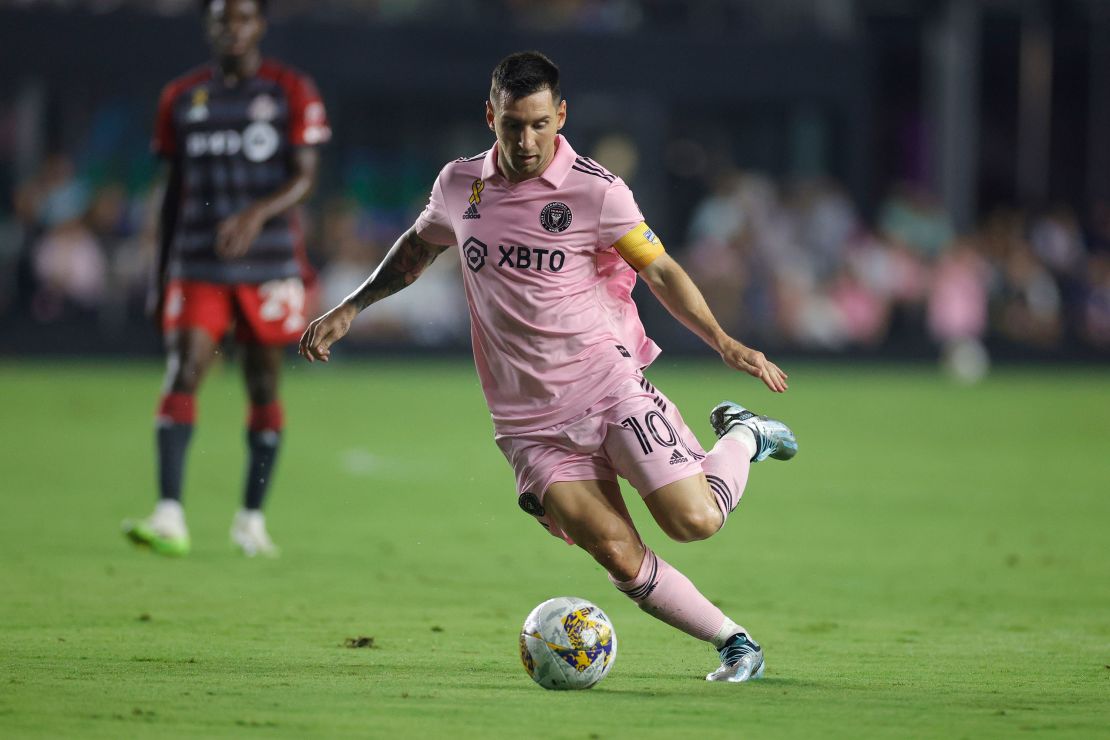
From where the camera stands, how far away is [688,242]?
25250 millimetres

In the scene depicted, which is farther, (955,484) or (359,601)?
(955,484)

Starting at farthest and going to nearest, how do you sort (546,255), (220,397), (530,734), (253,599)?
(220,397)
(253,599)
(546,255)
(530,734)

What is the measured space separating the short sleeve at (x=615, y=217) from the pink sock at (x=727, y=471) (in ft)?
2.81

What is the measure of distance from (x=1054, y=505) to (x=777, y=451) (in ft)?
18.4

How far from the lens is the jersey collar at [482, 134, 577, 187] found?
232 inches

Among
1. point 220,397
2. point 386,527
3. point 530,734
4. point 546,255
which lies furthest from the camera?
point 220,397

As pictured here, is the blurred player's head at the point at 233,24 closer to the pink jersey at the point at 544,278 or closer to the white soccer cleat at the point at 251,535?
the white soccer cleat at the point at 251,535

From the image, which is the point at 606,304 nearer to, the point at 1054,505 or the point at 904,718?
the point at 904,718

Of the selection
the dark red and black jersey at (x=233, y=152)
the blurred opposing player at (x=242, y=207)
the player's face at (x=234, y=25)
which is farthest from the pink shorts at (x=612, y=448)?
the player's face at (x=234, y=25)

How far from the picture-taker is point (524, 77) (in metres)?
5.67

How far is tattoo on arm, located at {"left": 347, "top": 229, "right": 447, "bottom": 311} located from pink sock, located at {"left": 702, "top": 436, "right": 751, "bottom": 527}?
121 centimetres

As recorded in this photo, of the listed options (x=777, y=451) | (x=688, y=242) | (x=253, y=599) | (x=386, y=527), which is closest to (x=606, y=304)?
(x=777, y=451)

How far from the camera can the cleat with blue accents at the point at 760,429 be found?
6438 millimetres

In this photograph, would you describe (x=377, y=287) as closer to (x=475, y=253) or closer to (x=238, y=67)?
(x=475, y=253)
